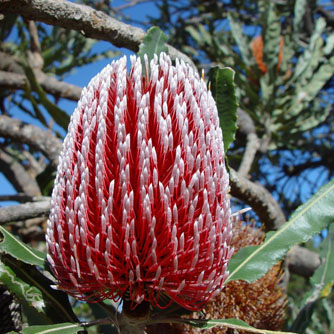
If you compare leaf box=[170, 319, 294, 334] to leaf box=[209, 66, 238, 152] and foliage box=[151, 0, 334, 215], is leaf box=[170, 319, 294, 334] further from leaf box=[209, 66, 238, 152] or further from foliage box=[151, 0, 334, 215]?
foliage box=[151, 0, 334, 215]

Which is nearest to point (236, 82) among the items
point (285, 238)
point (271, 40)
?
point (271, 40)

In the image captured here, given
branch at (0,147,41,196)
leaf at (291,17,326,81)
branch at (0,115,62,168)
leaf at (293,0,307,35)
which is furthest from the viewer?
leaf at (293,0,307,35)

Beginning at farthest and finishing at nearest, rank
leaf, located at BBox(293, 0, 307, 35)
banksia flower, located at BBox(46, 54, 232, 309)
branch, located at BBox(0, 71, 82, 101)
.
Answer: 1. leaf, located at BBox(293, 0, 307, 35)
2. branch, located at BBox(0, 71, 82, 101)
3. banksia flower, located at BBox(46, 54, 232, 309)

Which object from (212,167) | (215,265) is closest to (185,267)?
(215,265)

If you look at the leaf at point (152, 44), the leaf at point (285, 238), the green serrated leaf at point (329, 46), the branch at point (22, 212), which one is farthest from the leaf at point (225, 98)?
the green serrated leaf at point (329, 46)

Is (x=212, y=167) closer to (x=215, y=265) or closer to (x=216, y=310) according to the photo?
(x=215, y=265)

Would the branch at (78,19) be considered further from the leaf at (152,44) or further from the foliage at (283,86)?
the foliage at (283,86)

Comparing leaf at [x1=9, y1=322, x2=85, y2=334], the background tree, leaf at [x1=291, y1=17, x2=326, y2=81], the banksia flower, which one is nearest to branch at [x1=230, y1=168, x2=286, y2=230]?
the background tree
